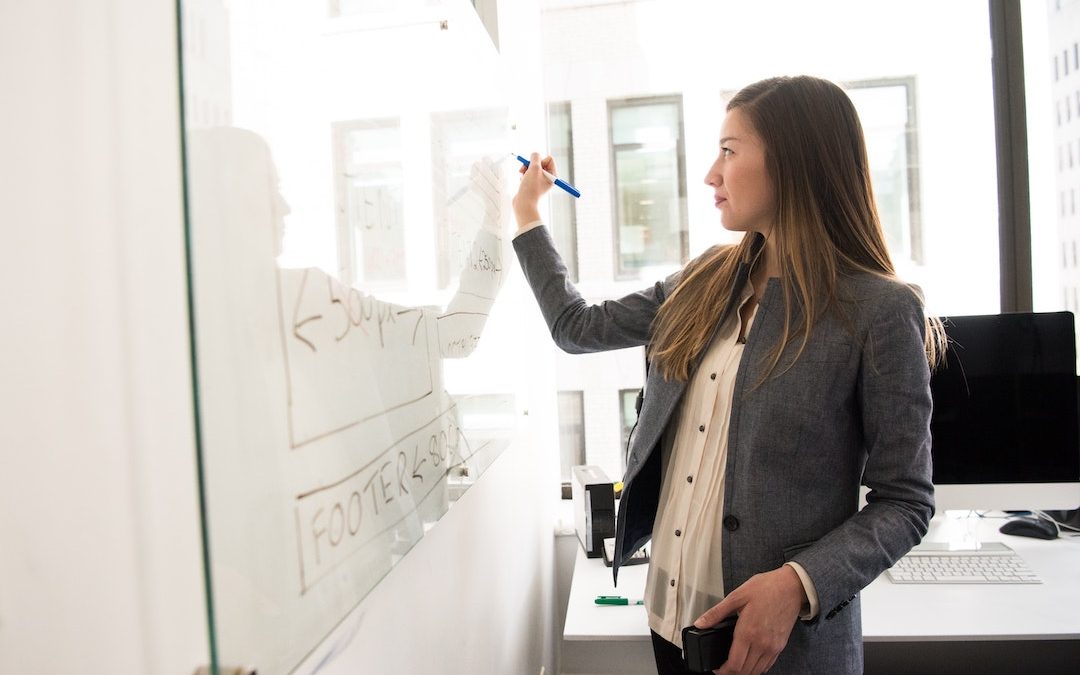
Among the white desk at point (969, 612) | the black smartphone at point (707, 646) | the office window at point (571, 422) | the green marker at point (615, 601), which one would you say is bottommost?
the white desk at point (969, 612)

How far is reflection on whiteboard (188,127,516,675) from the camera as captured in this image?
1.42 ft

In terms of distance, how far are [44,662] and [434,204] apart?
0.68 meters

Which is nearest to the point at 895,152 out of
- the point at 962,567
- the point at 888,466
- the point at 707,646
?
the point at 962,567

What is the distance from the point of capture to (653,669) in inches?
90.0

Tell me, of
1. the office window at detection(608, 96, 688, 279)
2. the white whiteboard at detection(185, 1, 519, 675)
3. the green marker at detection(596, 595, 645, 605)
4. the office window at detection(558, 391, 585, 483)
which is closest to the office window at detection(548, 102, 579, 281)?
the office window at detection(608, 96, 688, 279)

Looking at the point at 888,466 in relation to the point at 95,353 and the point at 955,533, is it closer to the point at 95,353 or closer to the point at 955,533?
the point at 95,353

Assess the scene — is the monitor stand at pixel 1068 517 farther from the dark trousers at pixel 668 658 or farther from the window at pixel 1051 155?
the dark trousers at pixel 668 658

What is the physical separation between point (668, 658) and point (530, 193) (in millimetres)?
868

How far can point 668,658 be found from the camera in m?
1.21

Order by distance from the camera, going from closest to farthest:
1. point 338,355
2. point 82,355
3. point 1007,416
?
point 82,355 < point 338,355 < point 1007,416

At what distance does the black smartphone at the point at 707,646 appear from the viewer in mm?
940

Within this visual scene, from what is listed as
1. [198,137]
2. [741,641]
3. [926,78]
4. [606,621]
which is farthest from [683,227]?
[198,137]

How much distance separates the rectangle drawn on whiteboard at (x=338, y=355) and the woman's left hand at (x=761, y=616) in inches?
20.9

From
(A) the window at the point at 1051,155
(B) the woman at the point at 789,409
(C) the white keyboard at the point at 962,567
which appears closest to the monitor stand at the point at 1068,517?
(C) the white keyboard at the point at 962,567
